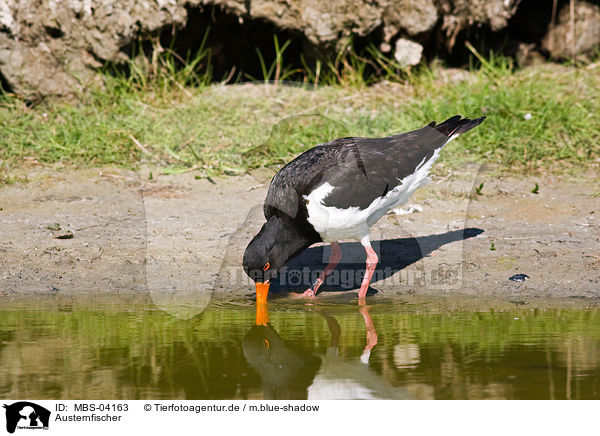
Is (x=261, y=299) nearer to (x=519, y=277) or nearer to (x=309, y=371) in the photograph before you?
(x=309, y=371)

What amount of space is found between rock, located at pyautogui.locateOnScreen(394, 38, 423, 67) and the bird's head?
4.06m

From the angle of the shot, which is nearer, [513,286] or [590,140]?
[513,286]

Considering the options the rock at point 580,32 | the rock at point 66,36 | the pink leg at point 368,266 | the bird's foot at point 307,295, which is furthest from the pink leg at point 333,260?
the rock at point 580,32

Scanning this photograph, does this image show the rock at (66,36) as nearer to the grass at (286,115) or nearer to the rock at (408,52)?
the grass at (286,115)

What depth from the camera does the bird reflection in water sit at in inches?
132

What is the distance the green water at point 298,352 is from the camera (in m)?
3.31

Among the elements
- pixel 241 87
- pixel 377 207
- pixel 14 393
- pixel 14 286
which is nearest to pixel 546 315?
pixel 377 207

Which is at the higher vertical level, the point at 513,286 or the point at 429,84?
the point at 429,84

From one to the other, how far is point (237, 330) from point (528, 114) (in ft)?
13.6

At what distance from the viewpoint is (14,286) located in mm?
4863

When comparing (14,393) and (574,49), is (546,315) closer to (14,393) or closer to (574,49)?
(14,393)

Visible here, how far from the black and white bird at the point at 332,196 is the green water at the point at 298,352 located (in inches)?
13.4
